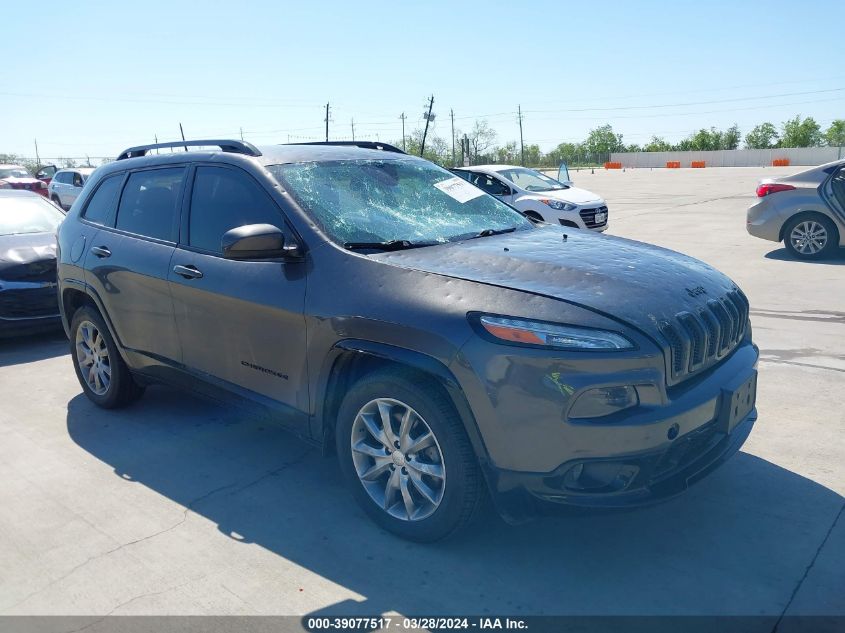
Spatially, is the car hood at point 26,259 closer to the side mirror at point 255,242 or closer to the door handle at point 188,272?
the door handle at point 188,272

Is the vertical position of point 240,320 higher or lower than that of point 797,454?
higher

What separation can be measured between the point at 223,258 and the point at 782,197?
949 cm

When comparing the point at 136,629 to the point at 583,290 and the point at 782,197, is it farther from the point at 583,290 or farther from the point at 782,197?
the point at 782,197

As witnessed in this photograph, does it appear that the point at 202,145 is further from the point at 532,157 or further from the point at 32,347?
the point at 532,157

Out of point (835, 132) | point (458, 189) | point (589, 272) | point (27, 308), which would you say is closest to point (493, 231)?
point (458, 189)

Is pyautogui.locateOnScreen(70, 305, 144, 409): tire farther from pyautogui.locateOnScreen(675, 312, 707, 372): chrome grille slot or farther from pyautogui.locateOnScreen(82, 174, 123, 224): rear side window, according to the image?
pyautogui.locateOnScreen(675, 312, 707, 372): chrome grille slot

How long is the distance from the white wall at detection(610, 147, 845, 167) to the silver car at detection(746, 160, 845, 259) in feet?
205

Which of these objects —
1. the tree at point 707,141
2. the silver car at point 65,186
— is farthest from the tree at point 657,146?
the silver car at point 65,186

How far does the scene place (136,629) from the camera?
9.32 feet

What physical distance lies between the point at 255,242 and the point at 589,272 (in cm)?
155

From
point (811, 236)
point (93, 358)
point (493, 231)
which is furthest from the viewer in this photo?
point (811, 236)

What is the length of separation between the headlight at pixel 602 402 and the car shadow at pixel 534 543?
0.41 meters

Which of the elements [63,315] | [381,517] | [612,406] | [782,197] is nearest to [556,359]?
[612,406]

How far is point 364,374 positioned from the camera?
338cm
